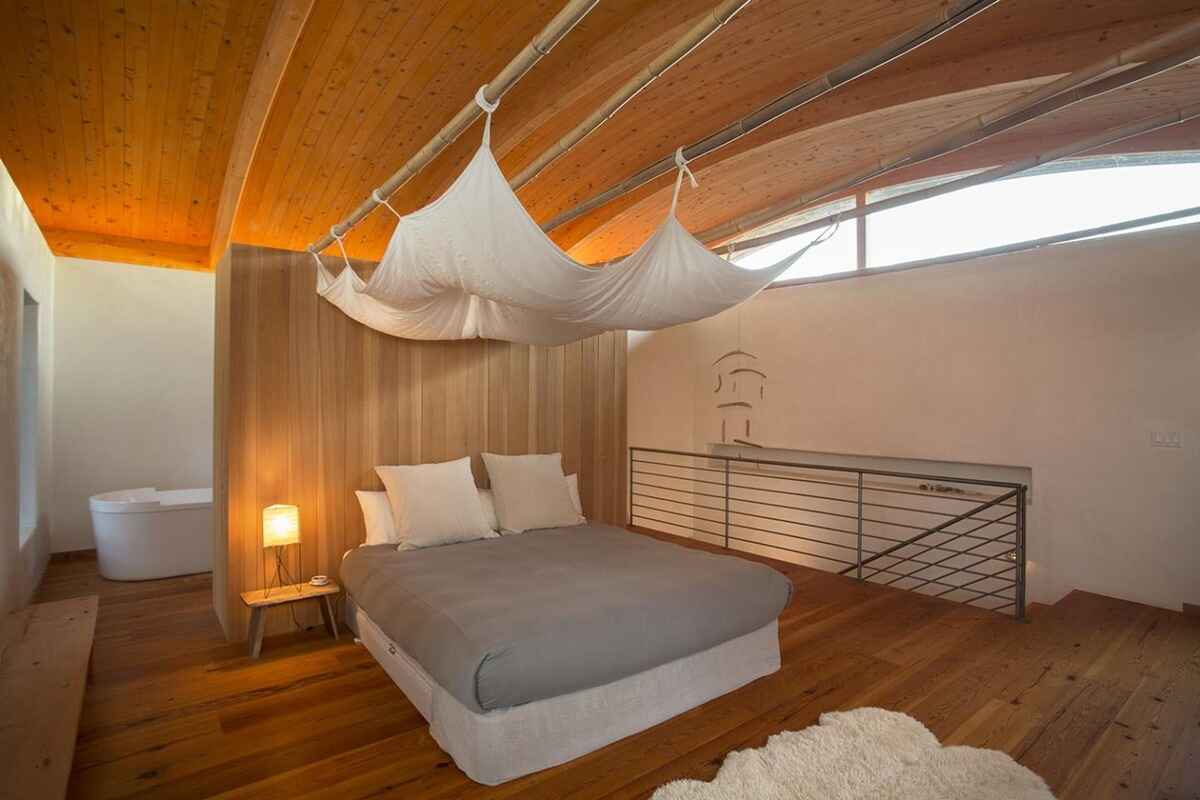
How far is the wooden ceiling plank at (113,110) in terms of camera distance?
122 inches

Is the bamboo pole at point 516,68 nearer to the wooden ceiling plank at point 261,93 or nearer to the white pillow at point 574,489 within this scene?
the wooden ceiling plank at point 261,93

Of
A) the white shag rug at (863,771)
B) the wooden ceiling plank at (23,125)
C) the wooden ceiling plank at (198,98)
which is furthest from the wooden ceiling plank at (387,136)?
the white shag rug at (863,771)

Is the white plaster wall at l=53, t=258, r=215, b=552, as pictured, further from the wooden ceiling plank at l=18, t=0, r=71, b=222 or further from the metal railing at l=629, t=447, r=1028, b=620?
the metal railing at l=629, t=447, r=1028, b=620

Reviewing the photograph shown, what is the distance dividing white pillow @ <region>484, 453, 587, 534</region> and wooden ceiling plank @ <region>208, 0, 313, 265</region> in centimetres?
239

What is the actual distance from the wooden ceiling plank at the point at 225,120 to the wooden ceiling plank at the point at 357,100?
1.57ft

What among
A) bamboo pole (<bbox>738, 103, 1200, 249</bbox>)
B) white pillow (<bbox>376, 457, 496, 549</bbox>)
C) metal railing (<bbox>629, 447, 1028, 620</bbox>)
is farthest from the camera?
metal railing (<bbox>629, 447, 1028, 620</bbox>)

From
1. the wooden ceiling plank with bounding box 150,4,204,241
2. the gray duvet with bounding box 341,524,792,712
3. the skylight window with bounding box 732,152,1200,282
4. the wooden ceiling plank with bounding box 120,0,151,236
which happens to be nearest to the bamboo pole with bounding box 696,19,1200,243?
the skylight window with bounding box 732,152,1200,282

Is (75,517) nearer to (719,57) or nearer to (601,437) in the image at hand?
(601,437)

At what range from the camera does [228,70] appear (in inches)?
139

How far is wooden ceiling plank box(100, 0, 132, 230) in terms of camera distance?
311cm

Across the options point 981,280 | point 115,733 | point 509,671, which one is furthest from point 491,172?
point 981,280

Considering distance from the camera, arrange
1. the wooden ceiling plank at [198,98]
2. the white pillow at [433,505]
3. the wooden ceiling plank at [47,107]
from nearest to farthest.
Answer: the wooden ceiling plank at [47,107] → the wooden ceiling plank at [198,98] → the white pillow at [433,505]

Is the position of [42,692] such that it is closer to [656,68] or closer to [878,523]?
[656,68]

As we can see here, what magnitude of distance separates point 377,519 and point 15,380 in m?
2.01
